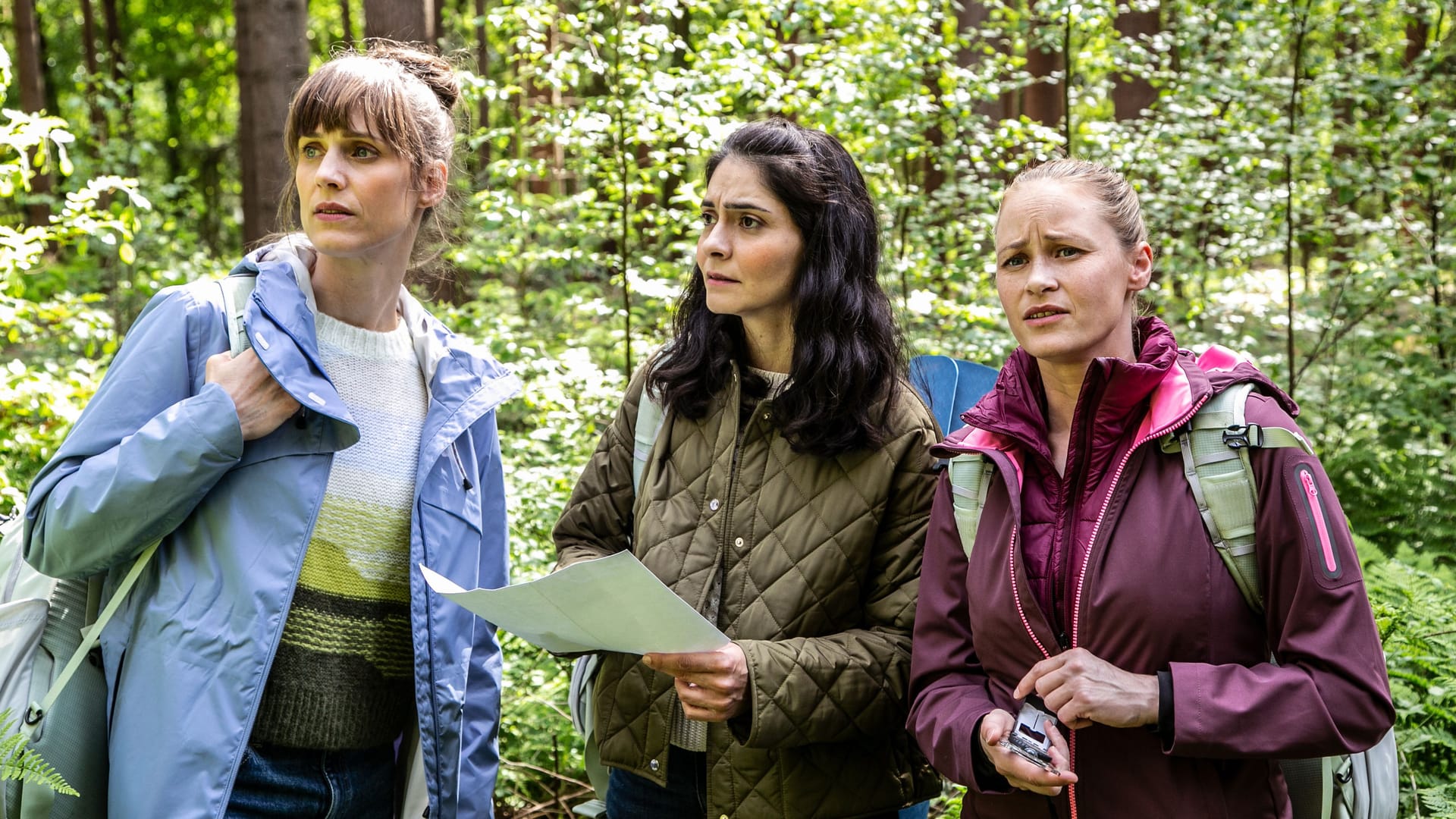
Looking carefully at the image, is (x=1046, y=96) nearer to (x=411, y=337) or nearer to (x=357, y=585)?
(x=411, y=337)

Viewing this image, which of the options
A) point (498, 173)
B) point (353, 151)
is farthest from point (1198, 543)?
point (498, 173)

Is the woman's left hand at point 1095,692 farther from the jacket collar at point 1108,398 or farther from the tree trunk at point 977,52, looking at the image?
the tree trunk at point 977,52

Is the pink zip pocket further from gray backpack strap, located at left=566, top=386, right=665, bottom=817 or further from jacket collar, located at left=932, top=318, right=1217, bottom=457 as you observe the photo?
gray backpack strap, located at left=566, top=386, right=665, bottom=817

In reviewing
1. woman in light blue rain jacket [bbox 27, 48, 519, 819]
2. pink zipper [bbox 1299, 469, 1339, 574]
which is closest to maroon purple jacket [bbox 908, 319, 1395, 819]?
pink zipper [bbox 1299, 469, 1339, 574]

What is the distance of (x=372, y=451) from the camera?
242cm

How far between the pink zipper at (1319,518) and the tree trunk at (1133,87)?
8694mm

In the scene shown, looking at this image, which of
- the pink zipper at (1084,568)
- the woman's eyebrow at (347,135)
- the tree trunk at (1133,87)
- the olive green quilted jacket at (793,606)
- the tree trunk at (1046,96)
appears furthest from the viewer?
the tree trunk at (1133,87)

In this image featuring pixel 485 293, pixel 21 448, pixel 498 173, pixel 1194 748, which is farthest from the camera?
pixel 485 293

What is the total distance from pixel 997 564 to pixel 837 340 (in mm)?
728

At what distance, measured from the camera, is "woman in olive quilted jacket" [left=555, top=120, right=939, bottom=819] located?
2297 mm

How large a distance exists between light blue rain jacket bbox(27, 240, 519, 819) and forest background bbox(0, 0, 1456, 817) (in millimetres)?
2161

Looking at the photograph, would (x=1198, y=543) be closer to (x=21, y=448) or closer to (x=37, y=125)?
(x=37, y=125)

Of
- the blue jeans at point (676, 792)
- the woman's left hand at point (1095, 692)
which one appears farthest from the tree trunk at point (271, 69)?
the woman's left hand at point (1095, 692)

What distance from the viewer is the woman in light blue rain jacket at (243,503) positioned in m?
2.05
